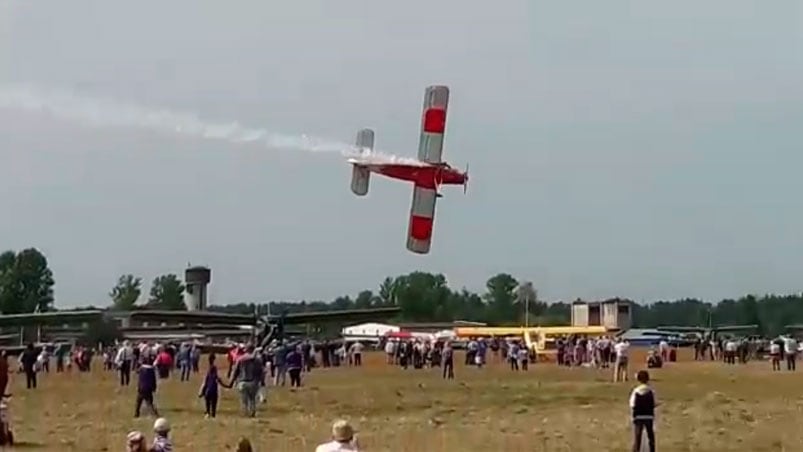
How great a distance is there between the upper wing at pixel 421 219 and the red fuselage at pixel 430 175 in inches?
7.3

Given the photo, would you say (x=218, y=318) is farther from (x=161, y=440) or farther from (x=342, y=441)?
(x=342, y=441)

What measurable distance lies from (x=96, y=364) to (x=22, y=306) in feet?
285

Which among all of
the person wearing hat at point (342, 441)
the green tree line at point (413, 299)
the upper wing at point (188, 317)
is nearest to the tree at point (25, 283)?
the green tree line at point (413, 299)

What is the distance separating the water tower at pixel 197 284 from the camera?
126562mm

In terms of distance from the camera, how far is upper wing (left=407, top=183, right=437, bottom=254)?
4791 cm

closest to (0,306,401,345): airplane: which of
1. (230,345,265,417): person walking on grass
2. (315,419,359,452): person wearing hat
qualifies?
(230,345,265,417): person walking on grass

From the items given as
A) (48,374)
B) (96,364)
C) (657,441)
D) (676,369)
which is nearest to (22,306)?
(96,364)

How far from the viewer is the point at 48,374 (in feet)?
205

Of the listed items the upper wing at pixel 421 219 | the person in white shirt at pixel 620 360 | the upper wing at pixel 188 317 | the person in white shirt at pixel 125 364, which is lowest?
the person in white shirt at pixel 125 364

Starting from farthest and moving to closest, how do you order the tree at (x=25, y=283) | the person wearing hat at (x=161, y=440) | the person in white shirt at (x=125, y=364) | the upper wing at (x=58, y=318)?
1. the tree at (x=25, y=283)
2. the upper wing at (x=58, y=318)
3. the person in white shirt at (x=125, y=364)
4. the person wearing hat at (x=161, y=440)

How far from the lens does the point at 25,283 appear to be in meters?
164

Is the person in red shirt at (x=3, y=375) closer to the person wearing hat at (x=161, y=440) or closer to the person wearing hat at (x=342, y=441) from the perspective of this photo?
the person wearing hat at (x=161, y=440)

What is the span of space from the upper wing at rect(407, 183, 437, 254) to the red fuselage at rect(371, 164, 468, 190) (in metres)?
0.18

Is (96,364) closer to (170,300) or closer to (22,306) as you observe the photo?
(22,306)
